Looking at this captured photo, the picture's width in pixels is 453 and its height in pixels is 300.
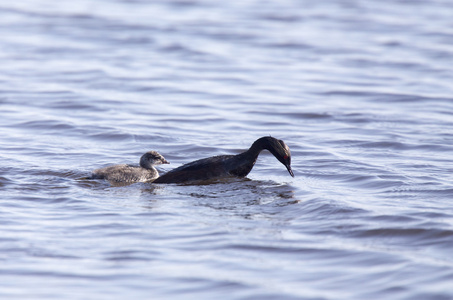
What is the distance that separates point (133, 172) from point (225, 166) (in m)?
1.30

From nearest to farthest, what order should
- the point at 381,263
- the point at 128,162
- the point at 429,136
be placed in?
1. the point at 381,263
2. the point at 128,162
3. the point at 429,136

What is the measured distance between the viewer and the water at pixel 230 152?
6914mm

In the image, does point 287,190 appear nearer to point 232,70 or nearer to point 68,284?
point 68,284

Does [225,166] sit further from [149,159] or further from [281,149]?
[149,159]

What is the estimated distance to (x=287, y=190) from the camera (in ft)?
Answer: 32.8

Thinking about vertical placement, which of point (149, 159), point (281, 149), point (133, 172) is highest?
point (281, 149)

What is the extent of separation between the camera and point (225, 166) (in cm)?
1041

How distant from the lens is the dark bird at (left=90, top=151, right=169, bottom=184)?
1016cm

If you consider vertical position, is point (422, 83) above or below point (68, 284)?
above

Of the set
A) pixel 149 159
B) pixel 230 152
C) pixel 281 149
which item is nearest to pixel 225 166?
pixel 281 149

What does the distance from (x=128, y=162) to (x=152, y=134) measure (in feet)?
5.85

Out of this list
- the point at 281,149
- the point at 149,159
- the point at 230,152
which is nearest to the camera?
the point at 281,149

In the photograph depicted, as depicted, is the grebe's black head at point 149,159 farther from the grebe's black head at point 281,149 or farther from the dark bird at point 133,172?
the grebe's black head at point 281,149

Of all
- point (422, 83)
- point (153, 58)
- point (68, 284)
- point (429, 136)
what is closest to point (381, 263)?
point (68, 284)
